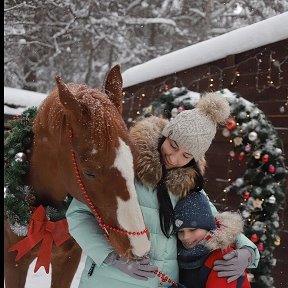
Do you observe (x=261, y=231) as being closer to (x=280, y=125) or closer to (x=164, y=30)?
(x=280, y=125)

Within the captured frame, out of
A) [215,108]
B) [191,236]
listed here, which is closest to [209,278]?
[191,236]

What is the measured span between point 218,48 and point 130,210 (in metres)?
3.41

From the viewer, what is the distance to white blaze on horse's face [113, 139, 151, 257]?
175cm

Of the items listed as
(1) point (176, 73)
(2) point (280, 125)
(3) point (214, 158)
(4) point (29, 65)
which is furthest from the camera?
(4) point (29, 65)

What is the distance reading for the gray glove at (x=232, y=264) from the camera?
1922 millimetres

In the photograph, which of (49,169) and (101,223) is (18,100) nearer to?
(49,169)

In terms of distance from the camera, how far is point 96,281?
1.99 meters

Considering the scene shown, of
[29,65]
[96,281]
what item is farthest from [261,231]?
[29,65]

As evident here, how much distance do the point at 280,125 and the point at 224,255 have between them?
2.49 metres

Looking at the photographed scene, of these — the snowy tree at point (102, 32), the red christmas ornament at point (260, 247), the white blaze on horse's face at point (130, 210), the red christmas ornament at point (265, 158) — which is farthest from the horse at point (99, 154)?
the snowy tree at point (102, 32)

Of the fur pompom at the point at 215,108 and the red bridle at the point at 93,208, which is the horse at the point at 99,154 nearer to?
the red bridle at the point at 93,208

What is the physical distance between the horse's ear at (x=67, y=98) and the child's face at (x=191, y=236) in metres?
0.76

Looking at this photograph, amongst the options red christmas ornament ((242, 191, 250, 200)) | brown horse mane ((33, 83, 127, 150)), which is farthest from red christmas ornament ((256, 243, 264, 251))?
brown horse mane ((33, 83, 127, 150))

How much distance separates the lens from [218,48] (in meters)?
4.77
